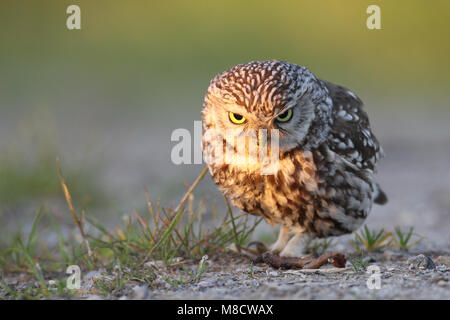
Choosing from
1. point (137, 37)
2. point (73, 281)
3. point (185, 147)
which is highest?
point (137, 37)

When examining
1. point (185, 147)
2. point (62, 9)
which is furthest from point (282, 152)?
point (62, 9)

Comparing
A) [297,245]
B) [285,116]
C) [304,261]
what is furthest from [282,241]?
[285,116]

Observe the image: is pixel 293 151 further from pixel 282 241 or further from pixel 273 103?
pixel 282 241

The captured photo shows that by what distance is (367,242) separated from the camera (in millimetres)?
4055

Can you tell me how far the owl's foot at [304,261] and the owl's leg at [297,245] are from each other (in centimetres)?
16

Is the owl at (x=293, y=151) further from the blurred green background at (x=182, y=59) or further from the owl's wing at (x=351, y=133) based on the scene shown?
the blurred green background at (x=182, y=59)

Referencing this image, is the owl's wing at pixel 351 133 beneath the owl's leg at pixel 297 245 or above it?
above

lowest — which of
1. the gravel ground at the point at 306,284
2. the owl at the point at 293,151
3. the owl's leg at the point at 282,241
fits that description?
the owl's leg at the point at 282,241

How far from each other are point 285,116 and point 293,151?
0.25 metres

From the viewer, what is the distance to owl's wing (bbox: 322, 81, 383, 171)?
3.71 meters

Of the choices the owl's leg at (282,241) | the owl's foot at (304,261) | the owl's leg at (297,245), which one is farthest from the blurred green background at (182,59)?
the owl's foot at (304,261)

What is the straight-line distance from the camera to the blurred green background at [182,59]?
10.2 meters
